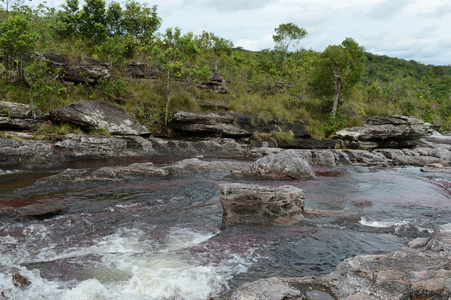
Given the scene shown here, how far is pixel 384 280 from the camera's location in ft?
15.1

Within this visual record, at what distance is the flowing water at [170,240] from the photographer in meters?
5.36

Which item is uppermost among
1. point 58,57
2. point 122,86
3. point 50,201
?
point 58,57

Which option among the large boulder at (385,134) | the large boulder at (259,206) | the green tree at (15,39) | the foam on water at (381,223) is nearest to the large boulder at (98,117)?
the green tree at (15,39)

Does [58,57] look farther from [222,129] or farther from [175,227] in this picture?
[175,227]

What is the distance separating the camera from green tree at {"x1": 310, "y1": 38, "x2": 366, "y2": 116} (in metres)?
29.5

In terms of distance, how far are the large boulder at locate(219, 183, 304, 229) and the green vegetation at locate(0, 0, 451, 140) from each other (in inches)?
675

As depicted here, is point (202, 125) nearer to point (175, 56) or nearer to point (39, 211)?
point (175, 56)

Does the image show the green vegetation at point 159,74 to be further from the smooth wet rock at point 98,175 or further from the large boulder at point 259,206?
the large boulder at point 259,206

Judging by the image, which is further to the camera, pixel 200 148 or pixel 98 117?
pixel 200 148

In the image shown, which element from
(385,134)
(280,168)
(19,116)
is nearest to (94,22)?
(19,116)

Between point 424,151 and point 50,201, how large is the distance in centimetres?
2808

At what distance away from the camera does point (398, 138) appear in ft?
96.2

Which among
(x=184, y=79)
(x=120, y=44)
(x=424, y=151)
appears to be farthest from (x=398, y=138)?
(x=120, y=44)

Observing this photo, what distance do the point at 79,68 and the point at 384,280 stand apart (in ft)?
87.1
